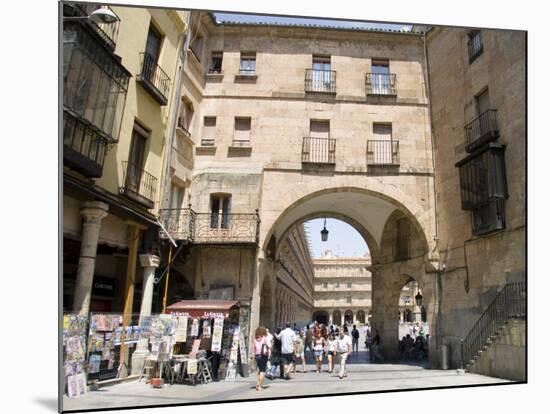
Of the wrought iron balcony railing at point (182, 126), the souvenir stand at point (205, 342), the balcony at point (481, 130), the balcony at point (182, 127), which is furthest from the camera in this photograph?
the wrought iron balcony railing at point (182, 126)

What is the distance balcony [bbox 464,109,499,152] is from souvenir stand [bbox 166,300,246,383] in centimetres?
678

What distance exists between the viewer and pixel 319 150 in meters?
12.9

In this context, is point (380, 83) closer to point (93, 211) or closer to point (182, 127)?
point (182, 127)

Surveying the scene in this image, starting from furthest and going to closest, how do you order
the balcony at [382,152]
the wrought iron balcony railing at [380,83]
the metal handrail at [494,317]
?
the wrought iron balcony railing at [380,83]
the balcony at [382,152]
the metal handrail at [494,317]

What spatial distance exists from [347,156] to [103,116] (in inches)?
284

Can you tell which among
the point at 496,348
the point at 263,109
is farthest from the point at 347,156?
the point at 496,348

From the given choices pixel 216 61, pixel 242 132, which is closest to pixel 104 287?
pixel 242 132

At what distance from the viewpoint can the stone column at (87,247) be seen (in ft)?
25.4

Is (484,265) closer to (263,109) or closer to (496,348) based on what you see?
(496,348)

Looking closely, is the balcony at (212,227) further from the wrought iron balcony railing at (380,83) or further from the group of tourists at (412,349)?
the group of tourists at (412,349)

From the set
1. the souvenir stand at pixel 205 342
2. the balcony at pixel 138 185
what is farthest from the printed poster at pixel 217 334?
the balcony at pixel 138 185

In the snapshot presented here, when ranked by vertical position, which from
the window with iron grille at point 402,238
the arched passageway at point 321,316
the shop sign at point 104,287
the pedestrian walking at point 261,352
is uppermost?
the window with iron grille at point 402,238

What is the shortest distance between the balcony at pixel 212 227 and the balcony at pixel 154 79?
2638 mm

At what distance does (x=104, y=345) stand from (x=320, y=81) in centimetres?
927
